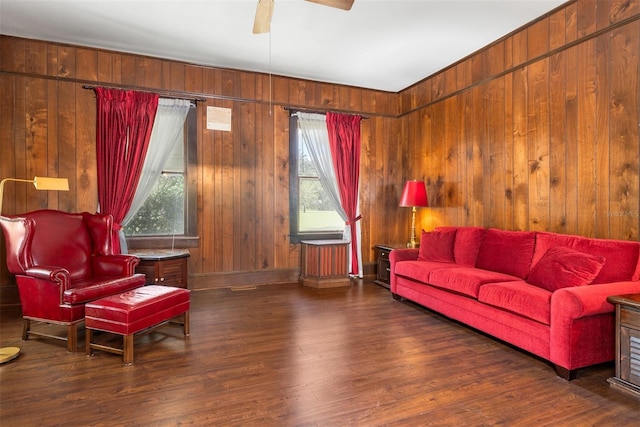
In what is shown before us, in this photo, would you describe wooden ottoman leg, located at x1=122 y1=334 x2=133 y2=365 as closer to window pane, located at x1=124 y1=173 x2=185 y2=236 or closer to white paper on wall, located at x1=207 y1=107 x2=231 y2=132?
window pane, located at x1=124 y1=173 x2=185 y2=236

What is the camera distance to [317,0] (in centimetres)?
257

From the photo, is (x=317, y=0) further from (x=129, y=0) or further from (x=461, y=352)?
(x=461, y=352)

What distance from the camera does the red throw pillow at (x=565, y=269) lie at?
258cm

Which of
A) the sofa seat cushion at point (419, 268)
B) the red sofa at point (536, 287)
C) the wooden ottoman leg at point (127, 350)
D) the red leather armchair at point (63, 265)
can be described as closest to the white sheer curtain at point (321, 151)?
the sofa seat cushion at point (419, 268)

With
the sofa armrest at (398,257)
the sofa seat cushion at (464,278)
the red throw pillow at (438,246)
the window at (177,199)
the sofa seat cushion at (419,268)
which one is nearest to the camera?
the sofa seat cushion at (464,278)

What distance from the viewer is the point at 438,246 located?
167 inches

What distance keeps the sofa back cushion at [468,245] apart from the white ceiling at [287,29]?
7.11 feet

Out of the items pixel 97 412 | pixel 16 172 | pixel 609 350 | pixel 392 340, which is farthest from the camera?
pixel 16 172

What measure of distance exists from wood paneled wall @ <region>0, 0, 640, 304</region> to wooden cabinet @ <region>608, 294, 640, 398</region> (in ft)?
3.28

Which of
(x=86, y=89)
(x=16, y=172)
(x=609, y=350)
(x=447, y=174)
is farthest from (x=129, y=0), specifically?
(x=609, y=350)

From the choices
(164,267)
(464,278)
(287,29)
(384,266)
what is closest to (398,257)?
(384,266)

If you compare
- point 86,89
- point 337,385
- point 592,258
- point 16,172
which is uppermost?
point 86,89

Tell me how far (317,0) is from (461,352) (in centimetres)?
287

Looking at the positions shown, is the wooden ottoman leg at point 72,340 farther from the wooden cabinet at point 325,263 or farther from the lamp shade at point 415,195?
the lamp shade at point 415,195
